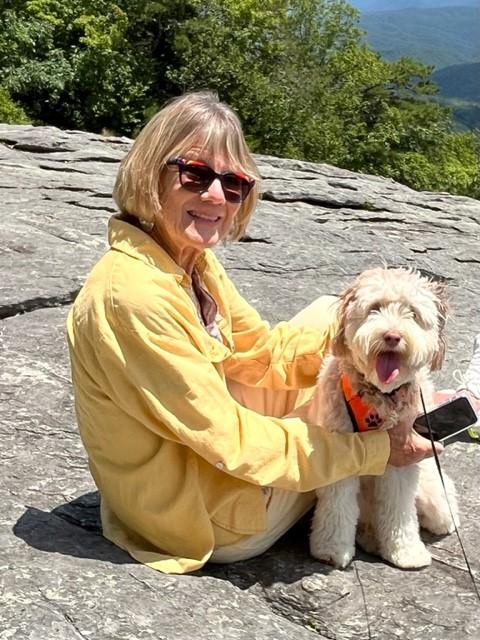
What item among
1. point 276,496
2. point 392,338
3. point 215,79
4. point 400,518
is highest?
point 392,338

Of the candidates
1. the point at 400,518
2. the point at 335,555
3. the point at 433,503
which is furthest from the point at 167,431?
the point at 433,503

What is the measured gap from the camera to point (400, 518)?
4055 mm

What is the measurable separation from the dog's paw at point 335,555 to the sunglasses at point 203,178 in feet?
5.74

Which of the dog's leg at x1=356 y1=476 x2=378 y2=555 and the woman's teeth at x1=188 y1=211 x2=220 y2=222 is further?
the dog's leg at x1=356 y1=476 x2=378 y2=555

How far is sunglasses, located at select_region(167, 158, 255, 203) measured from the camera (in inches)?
134

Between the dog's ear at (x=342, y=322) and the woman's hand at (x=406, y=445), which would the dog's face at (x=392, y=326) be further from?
the woman's hand at (x=406, y=445)

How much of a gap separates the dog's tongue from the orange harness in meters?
0.19

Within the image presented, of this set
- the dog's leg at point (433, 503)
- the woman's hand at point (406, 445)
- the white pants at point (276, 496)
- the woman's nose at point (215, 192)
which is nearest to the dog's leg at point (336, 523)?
the white pants at point (276, 496)

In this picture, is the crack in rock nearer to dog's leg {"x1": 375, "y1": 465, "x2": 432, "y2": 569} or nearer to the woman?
the woman

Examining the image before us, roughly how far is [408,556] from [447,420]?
28.1 inches

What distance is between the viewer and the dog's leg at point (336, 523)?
3926mm

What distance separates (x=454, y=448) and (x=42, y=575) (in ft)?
10.2

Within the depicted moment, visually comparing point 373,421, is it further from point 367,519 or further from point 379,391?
point 367,519

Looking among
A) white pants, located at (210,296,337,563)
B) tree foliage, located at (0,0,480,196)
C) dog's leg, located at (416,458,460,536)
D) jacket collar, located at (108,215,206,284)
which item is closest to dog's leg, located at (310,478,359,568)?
white pants, located at (210,296,337,563)
